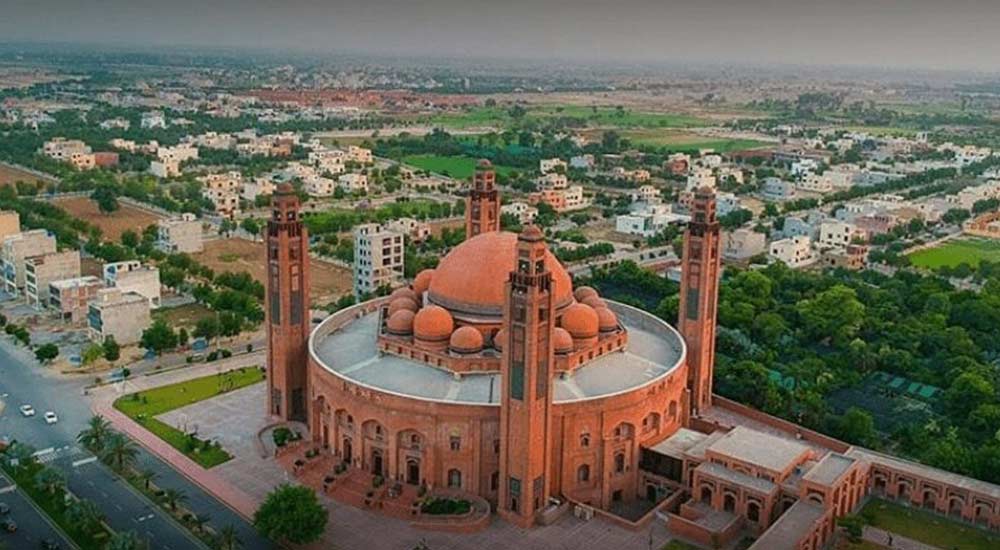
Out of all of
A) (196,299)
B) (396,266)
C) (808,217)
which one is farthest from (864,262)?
(196,299)

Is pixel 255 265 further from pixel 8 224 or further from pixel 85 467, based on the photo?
pixel 85 467

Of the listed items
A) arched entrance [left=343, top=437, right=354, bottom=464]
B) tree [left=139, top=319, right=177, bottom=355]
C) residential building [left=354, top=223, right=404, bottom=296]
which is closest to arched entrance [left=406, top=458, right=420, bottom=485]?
arched entrance [left=343, top=437, right=354, bottom=464]

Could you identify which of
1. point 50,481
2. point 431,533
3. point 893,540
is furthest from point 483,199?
point 893,540

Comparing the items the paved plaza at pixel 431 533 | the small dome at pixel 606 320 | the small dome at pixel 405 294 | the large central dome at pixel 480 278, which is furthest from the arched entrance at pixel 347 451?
the small dome at pixel 606 320

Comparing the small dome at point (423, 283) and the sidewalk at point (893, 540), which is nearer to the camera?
the sidewalk at point (893, 540)

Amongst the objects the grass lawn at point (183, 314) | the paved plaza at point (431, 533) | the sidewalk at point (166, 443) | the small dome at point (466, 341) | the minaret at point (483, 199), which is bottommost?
the paved plaza at point (431, 533)

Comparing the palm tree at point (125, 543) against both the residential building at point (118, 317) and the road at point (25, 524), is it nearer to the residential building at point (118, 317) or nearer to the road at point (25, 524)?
the road at point (25, 524)

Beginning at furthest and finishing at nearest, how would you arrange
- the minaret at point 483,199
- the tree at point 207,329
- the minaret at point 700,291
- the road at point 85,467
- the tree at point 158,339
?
the tree at point 207,329, the tree at point 158,339, the minaret at point 483,199, the minaret at point 700,291, the road at point 85,467

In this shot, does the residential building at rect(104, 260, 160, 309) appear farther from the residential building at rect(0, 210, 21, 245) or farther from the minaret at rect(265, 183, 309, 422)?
the minaret at rect(265, 183, 309, 422)
